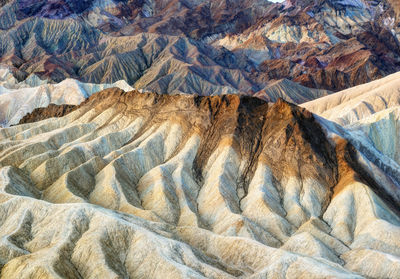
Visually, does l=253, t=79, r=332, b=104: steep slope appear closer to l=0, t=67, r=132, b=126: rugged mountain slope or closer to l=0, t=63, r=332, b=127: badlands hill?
l=0, t=63, r=332, b=127: badlands hill

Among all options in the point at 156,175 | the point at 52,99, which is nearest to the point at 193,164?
the point at 156,175

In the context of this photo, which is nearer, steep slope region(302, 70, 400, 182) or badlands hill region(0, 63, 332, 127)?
steep slope region(302, 70, 400, 182)

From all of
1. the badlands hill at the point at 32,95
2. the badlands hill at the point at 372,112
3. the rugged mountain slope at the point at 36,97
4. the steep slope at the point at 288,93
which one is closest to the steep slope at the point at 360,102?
the badlands hill at the point at 372,112

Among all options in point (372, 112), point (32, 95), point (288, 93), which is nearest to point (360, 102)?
point (372, 112)

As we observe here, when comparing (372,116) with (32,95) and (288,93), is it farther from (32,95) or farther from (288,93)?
(32,95)

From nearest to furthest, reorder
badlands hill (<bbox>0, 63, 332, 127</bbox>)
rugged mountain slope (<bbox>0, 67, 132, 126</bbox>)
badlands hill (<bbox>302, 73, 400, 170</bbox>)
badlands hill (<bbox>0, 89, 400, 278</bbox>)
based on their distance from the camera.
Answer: badlands hill (<bbox>0, 89, 400, 278</bbox>)
badlands hill (<bbox>302, 73, 400, 170</bbox>)
rugged mountain slope (<bbox>0, 67, 132, 126</bbox>)
badlands hill (<bbox>0, 63, 332, 127</bbox>)

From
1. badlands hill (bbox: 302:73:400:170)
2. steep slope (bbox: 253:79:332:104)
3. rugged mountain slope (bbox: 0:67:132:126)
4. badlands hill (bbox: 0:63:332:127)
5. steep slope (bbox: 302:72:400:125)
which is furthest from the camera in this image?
steep slope (bbox: 253:79:332:104)

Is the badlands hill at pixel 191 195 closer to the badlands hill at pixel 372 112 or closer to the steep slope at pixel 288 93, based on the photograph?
the badlands hill at pixel 372 112

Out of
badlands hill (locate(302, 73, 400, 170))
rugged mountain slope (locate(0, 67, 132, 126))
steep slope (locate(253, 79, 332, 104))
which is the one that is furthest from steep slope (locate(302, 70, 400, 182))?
rugged mountain slope (locate(0, 67, 132, 126))

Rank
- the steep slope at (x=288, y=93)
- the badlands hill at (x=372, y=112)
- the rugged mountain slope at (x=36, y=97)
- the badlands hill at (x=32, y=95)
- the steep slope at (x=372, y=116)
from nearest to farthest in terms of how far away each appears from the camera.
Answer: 1. the steep slope at (x=372, y=116)
2. the badlands hill at (x=372, y=112)
3. the rugged mountain slope at (x=36, y=97)
4. the badlands hill at (x=32, y=95)
5. the steep slope at (x=288, y=93)
